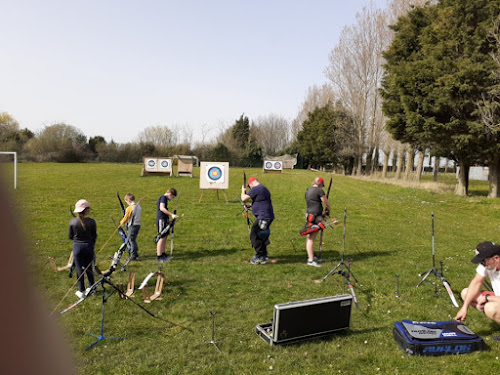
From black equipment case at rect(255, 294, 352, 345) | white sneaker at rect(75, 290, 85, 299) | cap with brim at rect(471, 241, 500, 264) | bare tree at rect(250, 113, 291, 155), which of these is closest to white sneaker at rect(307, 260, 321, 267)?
black equipment case at rect(255, 294, 352, 345)

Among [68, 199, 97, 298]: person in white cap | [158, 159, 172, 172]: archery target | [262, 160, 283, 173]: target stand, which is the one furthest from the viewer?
[262, 160, 283, 173]: target stand

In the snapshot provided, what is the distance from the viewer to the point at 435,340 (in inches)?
210

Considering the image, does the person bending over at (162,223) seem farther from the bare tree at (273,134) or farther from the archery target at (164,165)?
the bare tree at (273,134)

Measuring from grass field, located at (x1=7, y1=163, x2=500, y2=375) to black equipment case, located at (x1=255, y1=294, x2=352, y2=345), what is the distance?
0.46ft

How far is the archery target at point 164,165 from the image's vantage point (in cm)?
3662

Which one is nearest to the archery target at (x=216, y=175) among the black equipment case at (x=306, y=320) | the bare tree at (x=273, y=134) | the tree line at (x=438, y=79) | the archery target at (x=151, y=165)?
the tree line at (x=438, y=79)

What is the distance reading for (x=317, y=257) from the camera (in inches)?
393

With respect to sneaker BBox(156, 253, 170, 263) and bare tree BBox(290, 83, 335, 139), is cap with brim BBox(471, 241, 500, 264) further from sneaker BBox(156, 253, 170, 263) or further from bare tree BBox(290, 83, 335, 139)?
bare tree BBox(290, 83, 335, 139)

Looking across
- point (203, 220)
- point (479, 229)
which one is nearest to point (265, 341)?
point (203, 220)

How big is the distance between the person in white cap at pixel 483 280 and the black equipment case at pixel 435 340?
0.48 meters

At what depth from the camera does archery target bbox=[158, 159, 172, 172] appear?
36625 millimetres

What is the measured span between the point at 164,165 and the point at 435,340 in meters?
33.7

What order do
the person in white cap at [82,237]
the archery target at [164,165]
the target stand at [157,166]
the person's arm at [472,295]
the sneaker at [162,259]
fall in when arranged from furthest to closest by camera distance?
the archery target at [164,165]
the target stand at [157,166]
the sneaker at [162,259]
the person in white cap at [82,237]
the person's arm at [472,295]

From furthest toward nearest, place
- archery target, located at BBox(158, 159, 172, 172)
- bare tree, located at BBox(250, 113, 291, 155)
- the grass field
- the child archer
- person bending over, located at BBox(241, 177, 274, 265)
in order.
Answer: bare tree, located at BBox(250, 113, 291, 155)
archery target, located at BBox(158, 159, 172, 172)
person bending over, located at BBox(241, 177, 274, 265)
the child archer
the grass field
